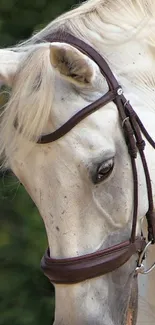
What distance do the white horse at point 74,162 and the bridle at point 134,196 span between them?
0.01 meters

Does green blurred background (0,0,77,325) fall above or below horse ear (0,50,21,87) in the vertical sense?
below

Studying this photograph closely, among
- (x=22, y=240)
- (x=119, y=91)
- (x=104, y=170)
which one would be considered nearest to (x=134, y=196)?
(x=104, y=170)

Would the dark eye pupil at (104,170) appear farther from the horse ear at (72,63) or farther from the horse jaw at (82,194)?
the horse ear at (72,63)

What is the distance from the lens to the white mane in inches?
62.9

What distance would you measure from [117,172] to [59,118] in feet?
0.53

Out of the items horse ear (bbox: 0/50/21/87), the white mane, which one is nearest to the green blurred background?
the white mane

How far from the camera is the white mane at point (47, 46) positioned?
1.60 metres

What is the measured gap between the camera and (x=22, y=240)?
296 centimetres

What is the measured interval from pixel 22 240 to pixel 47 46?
4.73 ft

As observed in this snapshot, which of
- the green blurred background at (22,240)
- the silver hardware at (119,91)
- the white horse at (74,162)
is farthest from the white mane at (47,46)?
the green blurred background at (22,240)

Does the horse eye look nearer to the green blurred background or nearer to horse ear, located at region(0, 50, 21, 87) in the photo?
horse ear, located at region(0, 50, 21, 87)

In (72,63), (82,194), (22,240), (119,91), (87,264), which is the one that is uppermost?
(72,63)

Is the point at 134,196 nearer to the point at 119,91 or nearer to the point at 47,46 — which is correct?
the point at 119,91

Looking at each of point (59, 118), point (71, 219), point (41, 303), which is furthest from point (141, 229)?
point (41, 303)
